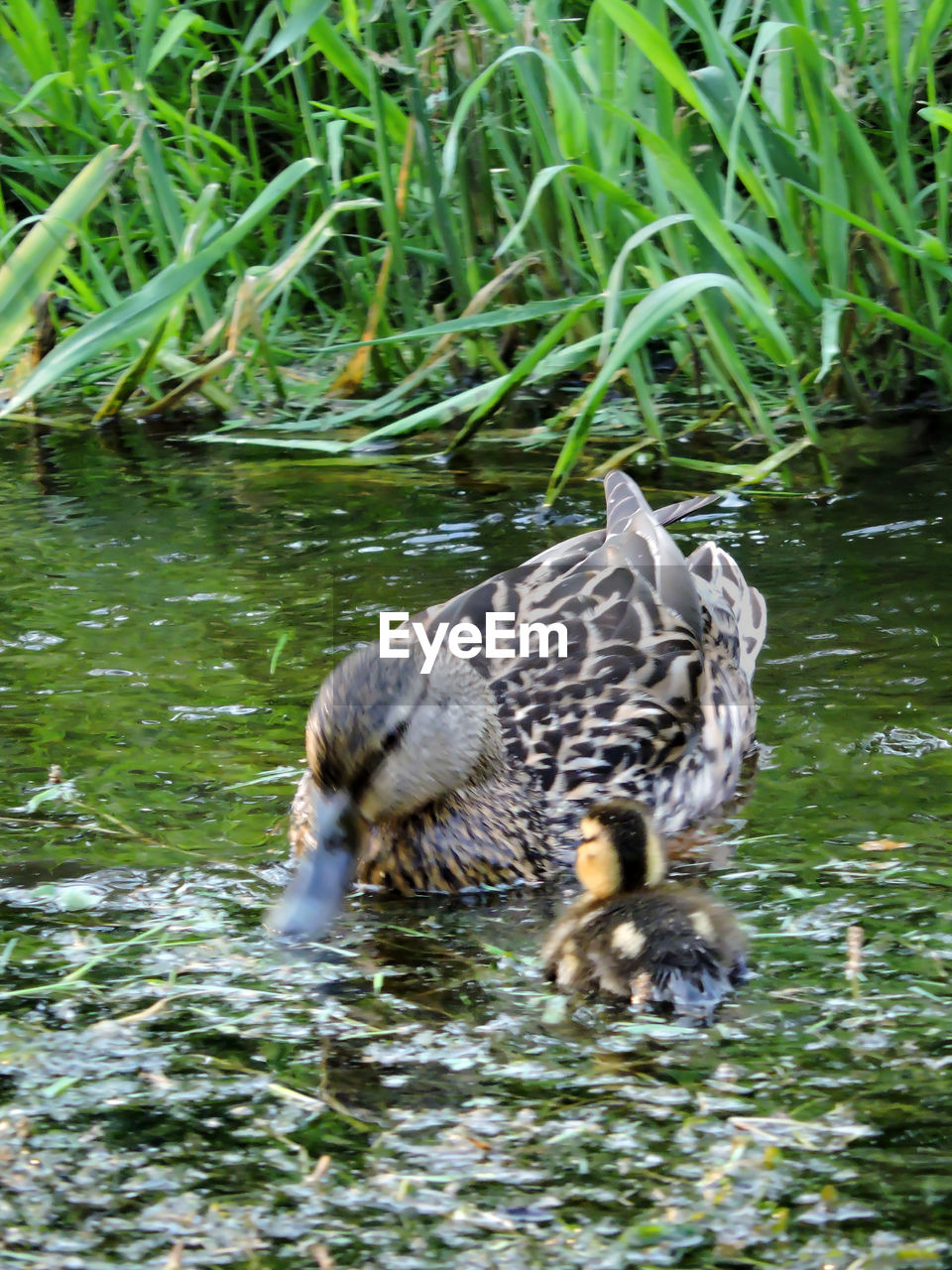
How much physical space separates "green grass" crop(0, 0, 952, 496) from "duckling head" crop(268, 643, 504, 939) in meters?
0.96

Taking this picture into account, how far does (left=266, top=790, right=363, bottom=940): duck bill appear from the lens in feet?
10.8

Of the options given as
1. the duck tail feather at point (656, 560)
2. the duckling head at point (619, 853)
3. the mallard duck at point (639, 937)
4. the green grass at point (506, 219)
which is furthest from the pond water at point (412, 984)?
the green grass at point (506, 219)

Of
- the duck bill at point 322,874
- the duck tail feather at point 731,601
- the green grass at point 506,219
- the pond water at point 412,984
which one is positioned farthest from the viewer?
the green grass at point 506,219

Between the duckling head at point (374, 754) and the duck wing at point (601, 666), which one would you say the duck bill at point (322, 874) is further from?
the duck wing at point (601, 666)

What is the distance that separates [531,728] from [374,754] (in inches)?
22.2

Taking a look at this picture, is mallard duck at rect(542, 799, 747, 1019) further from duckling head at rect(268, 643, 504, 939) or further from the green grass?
the green grass

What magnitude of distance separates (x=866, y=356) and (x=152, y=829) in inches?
128

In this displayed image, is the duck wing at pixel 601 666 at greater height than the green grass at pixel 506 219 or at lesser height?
lesser

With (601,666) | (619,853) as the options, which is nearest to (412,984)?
(619,853)

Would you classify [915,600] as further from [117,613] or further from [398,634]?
[117,613]

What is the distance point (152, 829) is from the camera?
3.78m

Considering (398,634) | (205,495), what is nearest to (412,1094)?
(398,634)

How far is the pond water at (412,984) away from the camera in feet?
8.04

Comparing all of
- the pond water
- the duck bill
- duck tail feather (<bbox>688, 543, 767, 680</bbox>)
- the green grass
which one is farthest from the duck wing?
the duck bill
